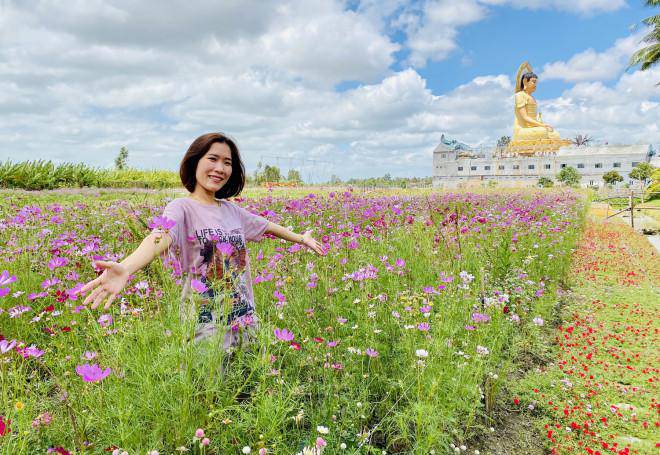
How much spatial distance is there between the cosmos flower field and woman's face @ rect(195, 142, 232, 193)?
52 cm

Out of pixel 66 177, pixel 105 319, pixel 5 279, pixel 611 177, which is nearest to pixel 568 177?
pixel 611 177

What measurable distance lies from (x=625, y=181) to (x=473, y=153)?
14.7 m

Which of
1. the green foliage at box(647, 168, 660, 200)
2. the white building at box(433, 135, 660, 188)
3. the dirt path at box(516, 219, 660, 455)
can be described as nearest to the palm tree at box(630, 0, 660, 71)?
the green foliage at box(647, 168, 660, 200)

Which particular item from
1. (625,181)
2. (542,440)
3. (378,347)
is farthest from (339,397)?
(625,181)

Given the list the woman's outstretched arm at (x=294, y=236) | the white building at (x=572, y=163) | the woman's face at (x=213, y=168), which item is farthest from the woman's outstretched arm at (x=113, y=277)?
the white building at (x=572, y=163)

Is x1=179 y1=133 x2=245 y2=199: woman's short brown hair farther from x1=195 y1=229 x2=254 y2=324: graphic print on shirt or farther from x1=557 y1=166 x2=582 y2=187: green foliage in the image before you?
x1=557 y1=166 x2=582 y2=187: green foliage

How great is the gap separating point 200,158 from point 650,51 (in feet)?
96.5

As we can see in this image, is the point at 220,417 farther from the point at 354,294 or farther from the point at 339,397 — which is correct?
the point at 354,294

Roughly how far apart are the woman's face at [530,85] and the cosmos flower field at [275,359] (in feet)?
Answer: 140

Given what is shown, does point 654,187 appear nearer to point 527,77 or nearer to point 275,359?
point 275,359

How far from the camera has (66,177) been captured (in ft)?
58.6

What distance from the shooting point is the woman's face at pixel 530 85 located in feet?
131

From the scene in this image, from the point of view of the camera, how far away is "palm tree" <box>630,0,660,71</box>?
848 inches

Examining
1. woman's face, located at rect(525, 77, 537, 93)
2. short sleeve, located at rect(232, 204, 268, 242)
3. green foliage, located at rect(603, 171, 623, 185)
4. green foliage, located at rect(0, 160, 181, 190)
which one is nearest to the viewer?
short sleeve, located at rect(232, 204, 268, 242)
